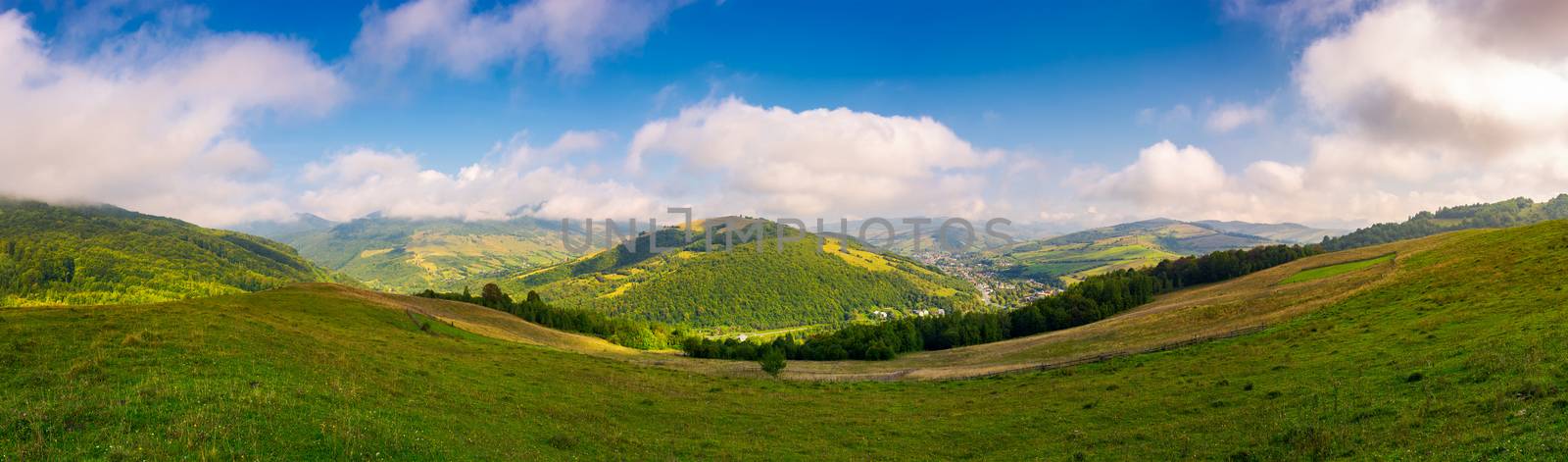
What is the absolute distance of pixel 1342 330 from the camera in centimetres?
3784

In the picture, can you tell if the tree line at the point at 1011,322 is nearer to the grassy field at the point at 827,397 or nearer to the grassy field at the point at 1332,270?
the grassy field at the point at 1332,270

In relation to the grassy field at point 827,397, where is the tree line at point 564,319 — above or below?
below

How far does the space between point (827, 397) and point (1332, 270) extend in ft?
290

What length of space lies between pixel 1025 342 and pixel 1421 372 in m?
59.3

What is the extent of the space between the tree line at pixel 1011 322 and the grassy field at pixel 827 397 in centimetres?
3873

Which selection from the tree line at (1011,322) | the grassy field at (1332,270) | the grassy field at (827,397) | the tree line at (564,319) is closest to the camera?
the grassy field at (827,397)

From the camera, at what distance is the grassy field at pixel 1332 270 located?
7888cm

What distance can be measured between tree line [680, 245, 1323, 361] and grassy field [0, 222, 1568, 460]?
127 feet

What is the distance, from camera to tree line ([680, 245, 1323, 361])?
288ft

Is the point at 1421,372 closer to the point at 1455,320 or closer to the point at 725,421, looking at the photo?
the point at 1455,320

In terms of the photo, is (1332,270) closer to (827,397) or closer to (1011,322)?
(1011,322)

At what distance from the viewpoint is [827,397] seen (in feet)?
140

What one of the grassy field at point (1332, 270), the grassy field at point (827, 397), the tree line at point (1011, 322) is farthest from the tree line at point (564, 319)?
the grassy field at point (1332, 270)

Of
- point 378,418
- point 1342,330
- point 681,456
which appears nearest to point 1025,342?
point 1342,330
